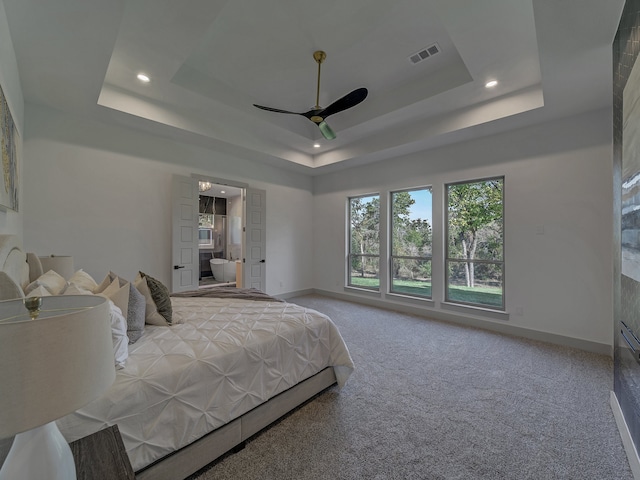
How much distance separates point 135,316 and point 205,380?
26.4 inches

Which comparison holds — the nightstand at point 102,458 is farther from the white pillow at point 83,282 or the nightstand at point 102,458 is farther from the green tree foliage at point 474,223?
the green tree foliage at point 474,223

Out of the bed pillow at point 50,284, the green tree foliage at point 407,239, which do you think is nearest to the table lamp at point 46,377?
the bed pillow at point 50,284

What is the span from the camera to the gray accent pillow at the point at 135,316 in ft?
5.78

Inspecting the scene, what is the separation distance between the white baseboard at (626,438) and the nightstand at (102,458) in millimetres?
2572

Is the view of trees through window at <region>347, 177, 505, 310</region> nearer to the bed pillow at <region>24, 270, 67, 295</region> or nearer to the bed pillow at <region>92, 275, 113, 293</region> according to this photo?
the bed pillow at <region>92, 275, 113, 293</region>

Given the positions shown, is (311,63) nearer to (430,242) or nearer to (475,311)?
(430,242)

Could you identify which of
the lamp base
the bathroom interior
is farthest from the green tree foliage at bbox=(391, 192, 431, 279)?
the lamp base

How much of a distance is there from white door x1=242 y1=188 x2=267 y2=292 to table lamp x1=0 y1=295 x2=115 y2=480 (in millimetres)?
4481

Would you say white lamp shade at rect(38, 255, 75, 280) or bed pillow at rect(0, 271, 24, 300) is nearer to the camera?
bed pillow at rect(0, 271, 24, 300)

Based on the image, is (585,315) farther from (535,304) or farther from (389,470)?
(389,470)

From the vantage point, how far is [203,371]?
5.22ft

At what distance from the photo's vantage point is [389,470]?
1609 millimetres

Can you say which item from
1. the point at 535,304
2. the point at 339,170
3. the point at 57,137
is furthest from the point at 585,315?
the point at 57,137

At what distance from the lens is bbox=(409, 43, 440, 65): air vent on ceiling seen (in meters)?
3.00
